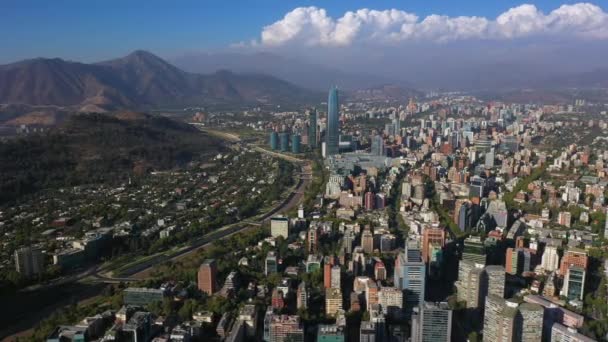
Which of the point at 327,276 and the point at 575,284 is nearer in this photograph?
the point at 575,284

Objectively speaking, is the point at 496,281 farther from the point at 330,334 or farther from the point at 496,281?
the point at 330,334

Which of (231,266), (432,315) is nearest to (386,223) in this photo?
(231,266)

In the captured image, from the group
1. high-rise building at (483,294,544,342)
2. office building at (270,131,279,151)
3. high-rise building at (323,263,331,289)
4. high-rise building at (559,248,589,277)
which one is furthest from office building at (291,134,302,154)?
high-rise building at (483,294,544,342)

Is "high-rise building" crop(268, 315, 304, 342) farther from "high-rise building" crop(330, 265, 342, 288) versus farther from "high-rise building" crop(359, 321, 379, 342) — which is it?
"high-rise building" crop(330, 265, 342, 288)

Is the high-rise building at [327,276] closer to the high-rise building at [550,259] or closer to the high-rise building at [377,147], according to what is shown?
the high-rise building at [550,259]

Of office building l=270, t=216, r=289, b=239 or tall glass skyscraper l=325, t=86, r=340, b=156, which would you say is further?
tall glass skyscraper l=325, t=86, r=340, b=156

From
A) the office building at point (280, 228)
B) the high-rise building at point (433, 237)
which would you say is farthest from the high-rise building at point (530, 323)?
the office building at point (280, 228)

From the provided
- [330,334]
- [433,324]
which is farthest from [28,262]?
[433,324]
